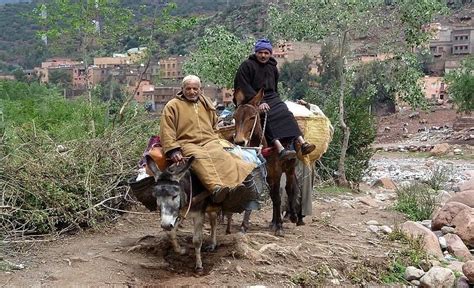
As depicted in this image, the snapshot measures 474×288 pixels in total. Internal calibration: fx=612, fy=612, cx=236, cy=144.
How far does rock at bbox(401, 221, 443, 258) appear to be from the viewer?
26.7ft

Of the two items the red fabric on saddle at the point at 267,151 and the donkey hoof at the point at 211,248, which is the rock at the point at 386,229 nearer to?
the red fabric on saddle at the point at 267,151

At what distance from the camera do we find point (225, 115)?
326 inches

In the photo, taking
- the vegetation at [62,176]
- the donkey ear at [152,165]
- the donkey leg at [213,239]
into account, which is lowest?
the donkey leg at [213,239]

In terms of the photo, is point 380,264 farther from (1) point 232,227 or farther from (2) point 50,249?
(2) point 50,249

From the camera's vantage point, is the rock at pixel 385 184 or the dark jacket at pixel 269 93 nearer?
the dark jacket at pixel 269 93

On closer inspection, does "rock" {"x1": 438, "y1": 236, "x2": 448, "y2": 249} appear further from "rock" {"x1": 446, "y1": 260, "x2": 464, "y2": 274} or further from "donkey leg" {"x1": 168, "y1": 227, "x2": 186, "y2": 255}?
"donkey leg" {"x1": 168, "y1": 227, "x2": 186, "y2": 255}

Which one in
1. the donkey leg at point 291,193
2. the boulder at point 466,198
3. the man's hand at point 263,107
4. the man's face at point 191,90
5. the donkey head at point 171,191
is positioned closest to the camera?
the donkey head at point 171,191

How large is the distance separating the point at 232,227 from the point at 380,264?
200cm

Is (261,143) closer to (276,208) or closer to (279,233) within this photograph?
(276,208)

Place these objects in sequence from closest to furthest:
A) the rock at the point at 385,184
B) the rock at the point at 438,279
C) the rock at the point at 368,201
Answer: the rock at the point at 438,279 < the rock at the point at 368,201 < the rock at the point at 385,184

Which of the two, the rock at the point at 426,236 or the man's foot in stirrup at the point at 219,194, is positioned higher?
the man's foot in stirrup at the point at 219,194

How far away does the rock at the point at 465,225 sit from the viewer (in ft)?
29.4

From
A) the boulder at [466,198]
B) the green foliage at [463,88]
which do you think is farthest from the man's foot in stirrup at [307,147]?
the green foliage at [463,88]

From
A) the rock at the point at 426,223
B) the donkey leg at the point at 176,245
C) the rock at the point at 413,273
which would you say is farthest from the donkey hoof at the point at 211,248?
the rock at the point at 426,223
